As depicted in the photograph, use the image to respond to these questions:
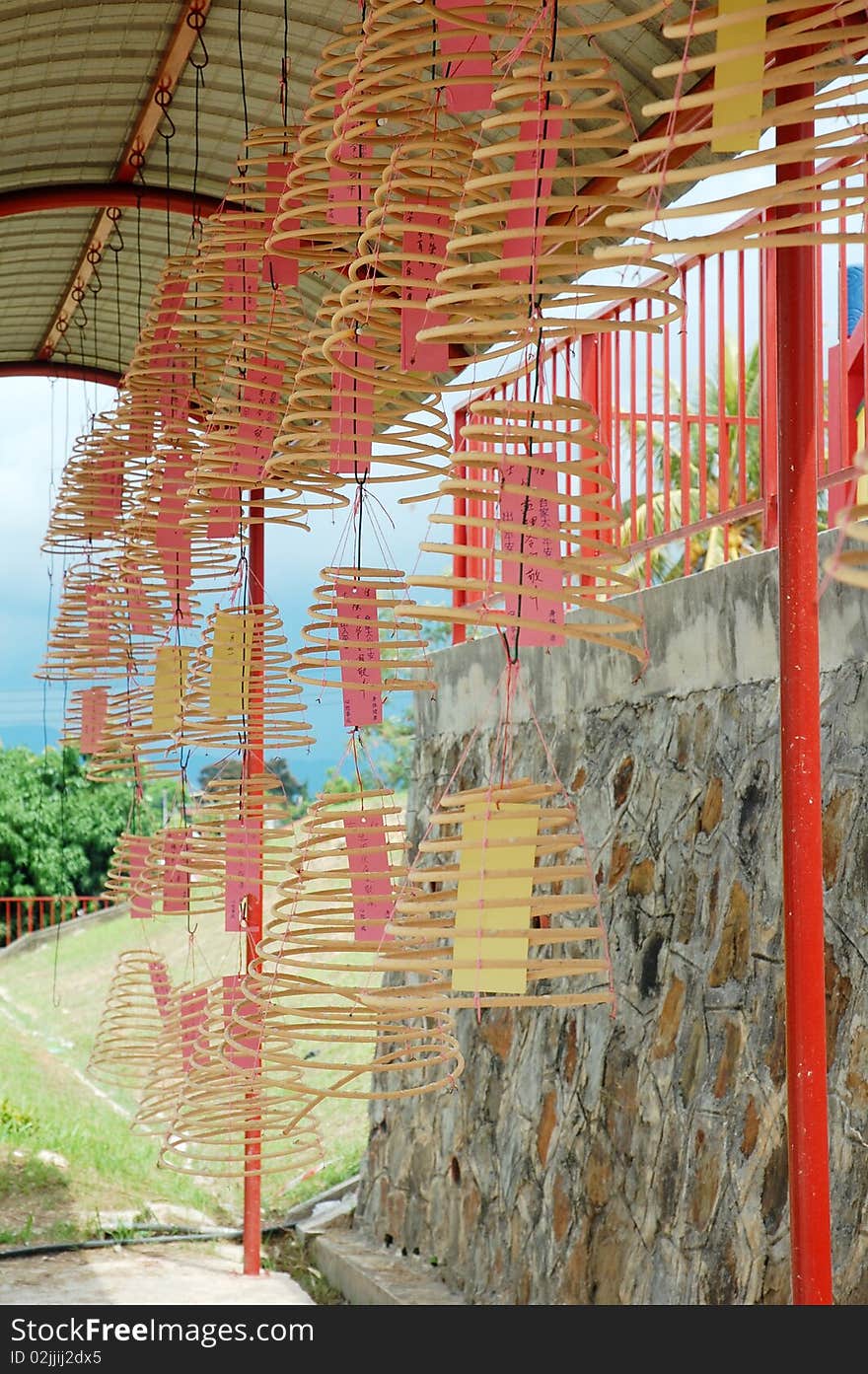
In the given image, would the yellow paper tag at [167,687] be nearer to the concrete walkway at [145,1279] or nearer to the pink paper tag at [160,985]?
the pink paper tag at [160,985]

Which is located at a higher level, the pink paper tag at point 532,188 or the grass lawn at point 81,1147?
the pink paper tag at point 532,188

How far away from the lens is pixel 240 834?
5004 millimetres

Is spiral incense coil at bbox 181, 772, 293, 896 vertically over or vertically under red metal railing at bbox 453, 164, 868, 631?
under

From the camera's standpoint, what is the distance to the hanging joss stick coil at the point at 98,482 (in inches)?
216

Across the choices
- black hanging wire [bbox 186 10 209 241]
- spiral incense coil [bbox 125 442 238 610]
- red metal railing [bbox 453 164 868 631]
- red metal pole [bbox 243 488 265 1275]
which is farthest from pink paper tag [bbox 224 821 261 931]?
black hanging wire [bbox 186 10 209 241]

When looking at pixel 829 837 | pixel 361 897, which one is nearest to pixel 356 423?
pixel 361 897

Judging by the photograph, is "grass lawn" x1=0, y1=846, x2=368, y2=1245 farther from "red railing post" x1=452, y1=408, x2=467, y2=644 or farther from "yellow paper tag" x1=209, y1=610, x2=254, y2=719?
"red railing post" x1=452, y1=408, x2=467, y2=644

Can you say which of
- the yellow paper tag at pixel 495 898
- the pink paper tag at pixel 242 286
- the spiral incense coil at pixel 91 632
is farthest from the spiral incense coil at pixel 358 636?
the spiral incense coil at pixel 91 632

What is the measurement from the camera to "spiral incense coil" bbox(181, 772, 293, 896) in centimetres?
473

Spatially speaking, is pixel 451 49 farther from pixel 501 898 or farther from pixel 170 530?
pixel 170 530

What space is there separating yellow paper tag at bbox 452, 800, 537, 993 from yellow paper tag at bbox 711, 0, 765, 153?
100cm

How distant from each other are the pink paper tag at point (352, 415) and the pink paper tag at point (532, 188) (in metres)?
0.40

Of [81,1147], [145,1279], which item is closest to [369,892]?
[145,1279]

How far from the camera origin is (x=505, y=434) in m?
2.13
